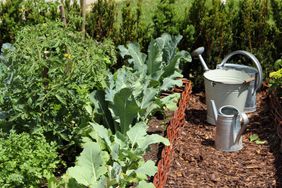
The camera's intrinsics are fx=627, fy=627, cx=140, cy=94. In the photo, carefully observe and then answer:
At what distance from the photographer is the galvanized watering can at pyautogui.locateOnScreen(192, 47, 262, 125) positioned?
20.4 ft

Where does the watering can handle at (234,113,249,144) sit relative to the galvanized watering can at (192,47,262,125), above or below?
below

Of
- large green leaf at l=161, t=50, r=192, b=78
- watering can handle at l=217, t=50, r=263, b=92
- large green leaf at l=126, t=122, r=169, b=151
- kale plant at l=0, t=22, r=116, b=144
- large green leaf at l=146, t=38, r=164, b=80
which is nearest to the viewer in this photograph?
kale plant at l=0, t=22, r=116, b=144

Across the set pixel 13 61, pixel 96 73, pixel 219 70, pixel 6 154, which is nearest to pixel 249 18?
pixel 219 70

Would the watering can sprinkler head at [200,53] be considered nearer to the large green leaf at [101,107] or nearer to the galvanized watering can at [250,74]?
the galvanized watering can at [250,74]

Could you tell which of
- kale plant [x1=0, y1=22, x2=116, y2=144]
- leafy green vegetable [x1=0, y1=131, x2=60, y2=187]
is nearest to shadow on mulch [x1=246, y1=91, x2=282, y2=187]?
kale plant [x1=0, y1=22, x2=116, y2=144]

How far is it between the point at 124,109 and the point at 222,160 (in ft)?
3.96

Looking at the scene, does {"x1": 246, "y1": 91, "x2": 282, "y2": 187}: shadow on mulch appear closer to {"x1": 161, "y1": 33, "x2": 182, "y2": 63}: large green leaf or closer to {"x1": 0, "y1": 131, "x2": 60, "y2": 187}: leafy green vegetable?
{"x1": 161, "y1": 33, "x2": 182, "y2": 63}: large green leaf

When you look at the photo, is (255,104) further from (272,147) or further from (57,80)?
(57,80)

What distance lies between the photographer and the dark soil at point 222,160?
5.42m

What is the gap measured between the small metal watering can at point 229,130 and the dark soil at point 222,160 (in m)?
0.07

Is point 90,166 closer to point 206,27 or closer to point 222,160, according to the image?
point 222,160

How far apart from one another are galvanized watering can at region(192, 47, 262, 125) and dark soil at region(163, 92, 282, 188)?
9.7 inches

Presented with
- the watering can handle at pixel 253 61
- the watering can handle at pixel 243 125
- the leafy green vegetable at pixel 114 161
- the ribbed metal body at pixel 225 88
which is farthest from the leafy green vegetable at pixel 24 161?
the watering can handle at pixel 253 61

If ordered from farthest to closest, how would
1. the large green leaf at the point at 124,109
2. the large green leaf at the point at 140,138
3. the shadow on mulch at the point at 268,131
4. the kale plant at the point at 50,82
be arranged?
the shadow on mulch at the point at 268,131
the large green leaf at the point at 124,109
the large green leaf at the point at 140,138
the kale plant at the point at 50,82
